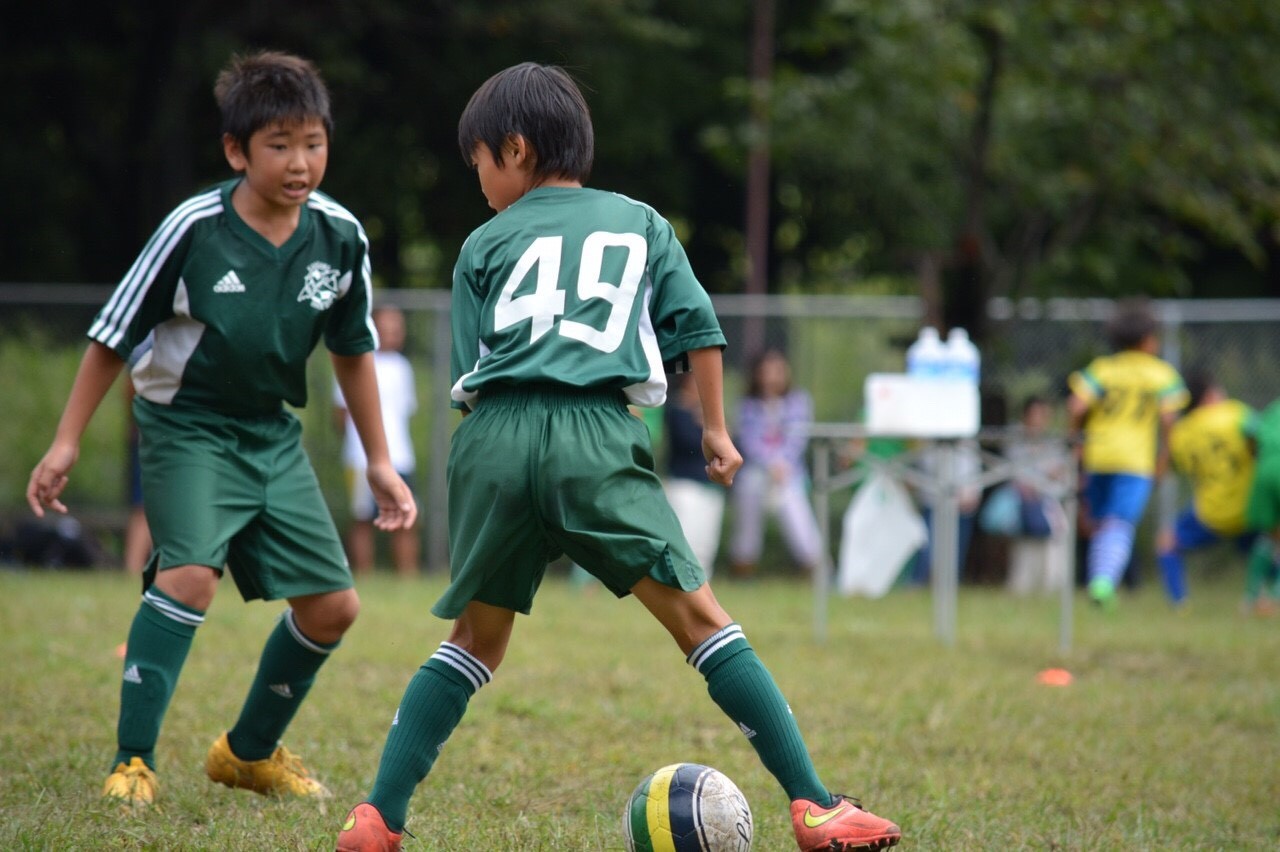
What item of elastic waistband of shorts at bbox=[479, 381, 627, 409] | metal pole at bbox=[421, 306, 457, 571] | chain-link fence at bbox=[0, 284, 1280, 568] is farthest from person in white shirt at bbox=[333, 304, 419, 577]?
elastic waistband of shorts at bbox=[479, 381, 627, 409]

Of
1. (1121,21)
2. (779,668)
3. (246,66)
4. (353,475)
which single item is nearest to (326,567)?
(246,66)

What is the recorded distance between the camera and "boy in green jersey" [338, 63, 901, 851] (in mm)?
3217

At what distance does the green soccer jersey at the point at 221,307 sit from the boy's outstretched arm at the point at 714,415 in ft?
4.25

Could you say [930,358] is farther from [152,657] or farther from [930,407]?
[152,657]

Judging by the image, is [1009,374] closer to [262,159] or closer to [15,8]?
[262,159]

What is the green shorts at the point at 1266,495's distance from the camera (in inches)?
401

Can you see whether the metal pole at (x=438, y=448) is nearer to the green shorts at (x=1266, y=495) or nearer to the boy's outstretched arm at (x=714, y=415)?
the green shorts at (x=1266, y=495)

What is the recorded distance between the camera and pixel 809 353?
12797mm

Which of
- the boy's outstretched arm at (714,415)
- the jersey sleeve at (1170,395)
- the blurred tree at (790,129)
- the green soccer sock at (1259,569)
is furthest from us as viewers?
the blurred tree at (790,129)

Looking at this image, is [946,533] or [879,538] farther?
[879,538]

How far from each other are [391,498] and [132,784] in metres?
1.02

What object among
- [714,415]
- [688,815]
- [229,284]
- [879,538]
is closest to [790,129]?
[879,538]

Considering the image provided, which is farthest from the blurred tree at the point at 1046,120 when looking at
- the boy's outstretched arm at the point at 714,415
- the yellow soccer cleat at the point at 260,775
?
the yellow soccer cleat at the point at 260,775

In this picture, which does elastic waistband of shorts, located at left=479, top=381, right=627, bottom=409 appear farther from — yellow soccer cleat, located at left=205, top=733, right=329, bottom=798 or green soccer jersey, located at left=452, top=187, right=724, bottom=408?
yellow soccer cleat, located at left=205, top=733, right=329, bottom=798
